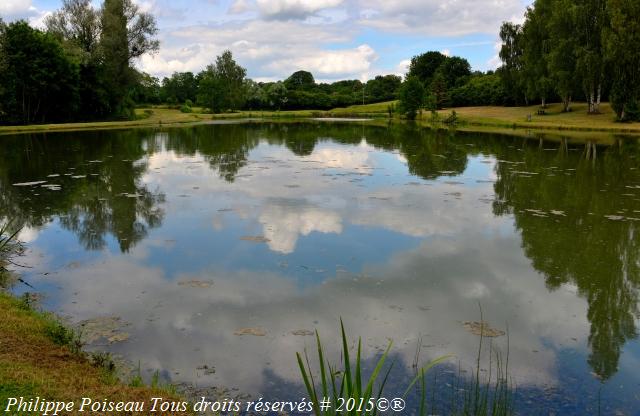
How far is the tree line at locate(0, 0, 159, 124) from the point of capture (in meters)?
40.8

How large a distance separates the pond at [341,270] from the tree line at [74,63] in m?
27.6

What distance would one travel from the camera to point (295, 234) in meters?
10.8

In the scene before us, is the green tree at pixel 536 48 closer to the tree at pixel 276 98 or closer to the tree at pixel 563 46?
the tree at pixel 563 46

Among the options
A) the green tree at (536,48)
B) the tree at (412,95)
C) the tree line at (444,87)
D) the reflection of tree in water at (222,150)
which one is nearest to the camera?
the reflection of tree in water at (222,150)

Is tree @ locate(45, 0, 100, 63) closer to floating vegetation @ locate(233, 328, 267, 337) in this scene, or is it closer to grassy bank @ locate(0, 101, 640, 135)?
grassy bank @ locate(0, 101, 640, 135)

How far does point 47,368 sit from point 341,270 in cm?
475

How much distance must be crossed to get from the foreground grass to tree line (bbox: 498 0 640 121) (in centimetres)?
4243

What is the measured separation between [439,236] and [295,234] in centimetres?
292

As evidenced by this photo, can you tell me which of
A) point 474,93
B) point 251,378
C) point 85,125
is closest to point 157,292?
point 251,378

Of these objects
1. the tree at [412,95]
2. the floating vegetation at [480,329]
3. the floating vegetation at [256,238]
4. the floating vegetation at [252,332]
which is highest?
the tree at [412,95]

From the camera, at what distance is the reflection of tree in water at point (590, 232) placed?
6.93 meters

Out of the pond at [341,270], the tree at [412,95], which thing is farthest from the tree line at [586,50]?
the pond at [341,270]

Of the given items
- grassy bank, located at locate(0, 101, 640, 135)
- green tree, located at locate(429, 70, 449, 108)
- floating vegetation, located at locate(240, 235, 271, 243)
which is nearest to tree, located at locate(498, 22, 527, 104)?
→ grassy bank, located at locate(0, 101, 640, 135)

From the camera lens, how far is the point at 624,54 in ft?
127
